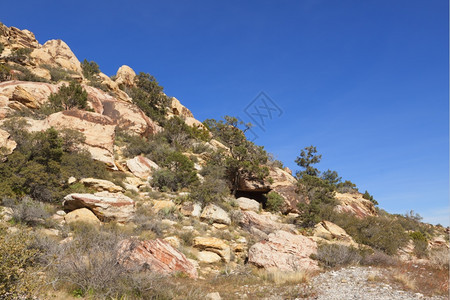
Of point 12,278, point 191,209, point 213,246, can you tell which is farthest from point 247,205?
point 12,278

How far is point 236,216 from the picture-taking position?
575 inches

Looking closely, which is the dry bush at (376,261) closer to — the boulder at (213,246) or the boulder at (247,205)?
the boulder at (213,246)

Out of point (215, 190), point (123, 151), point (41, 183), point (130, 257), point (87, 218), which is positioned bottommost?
point (130, 257)

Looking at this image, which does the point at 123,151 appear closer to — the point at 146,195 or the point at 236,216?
the point at 146,195

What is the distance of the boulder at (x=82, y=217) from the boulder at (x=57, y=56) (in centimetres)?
3075

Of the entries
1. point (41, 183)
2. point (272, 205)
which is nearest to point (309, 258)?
point (272, 205)

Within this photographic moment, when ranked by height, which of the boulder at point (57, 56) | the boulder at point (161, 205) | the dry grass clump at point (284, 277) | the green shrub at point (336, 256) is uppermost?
the boulder at point (57, 56)

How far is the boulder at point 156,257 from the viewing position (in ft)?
22.0

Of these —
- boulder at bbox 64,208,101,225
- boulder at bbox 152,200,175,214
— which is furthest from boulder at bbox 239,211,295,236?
boulder at bbox 64,208,101,225

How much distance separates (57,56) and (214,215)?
38.7 m

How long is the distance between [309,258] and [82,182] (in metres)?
11.2

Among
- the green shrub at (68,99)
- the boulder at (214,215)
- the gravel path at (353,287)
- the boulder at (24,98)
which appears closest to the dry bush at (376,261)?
the gravel path at (353,287)

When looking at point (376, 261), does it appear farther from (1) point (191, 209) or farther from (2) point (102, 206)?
(2) point (102, 206)

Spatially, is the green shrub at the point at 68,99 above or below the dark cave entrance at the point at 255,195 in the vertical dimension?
above
